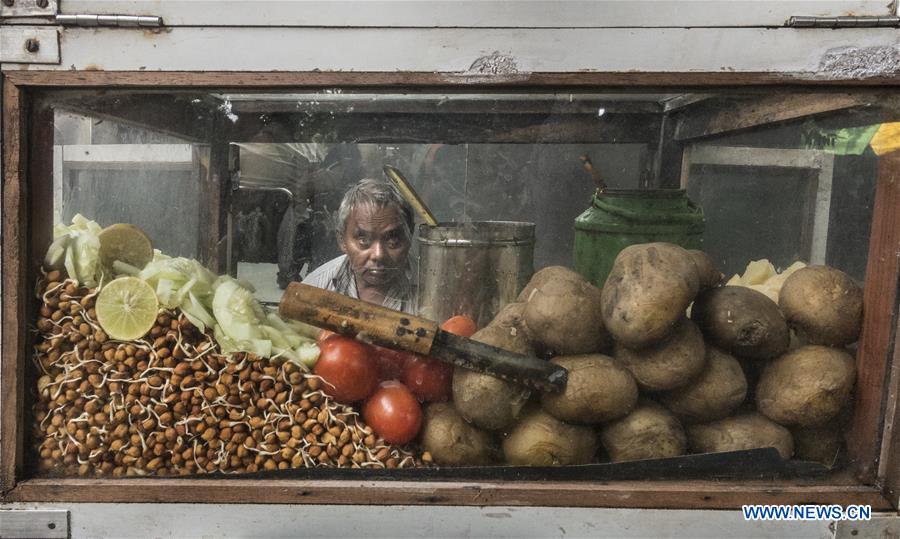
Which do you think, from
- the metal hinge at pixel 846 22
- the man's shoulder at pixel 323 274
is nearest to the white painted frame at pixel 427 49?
the metal hinge at pixel 846 22

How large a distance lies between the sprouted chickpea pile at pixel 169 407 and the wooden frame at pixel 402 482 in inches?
1.9

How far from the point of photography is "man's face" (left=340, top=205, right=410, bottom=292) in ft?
5.31

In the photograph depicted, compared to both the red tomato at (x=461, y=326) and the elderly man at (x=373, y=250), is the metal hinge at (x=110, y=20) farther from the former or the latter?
the red tomato at (x=461, y=326)

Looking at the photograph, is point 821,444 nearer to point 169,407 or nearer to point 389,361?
point 389,361

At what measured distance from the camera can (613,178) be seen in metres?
1.63

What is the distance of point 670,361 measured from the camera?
1.53 meters

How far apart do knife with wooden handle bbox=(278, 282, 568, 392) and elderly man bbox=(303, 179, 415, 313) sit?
35mm

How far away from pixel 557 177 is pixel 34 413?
4.71ft

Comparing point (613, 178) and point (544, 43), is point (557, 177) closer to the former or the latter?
point (613, 178)

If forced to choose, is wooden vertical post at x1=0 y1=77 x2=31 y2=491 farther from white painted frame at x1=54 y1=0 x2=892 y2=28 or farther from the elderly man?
the elderly man

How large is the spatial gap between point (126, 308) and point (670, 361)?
4.42 ft

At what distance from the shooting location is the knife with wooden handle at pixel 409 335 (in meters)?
1.56

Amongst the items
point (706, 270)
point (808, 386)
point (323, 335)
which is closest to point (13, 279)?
point (323, 335)

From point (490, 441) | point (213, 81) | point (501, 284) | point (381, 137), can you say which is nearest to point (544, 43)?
point (381, 137)
